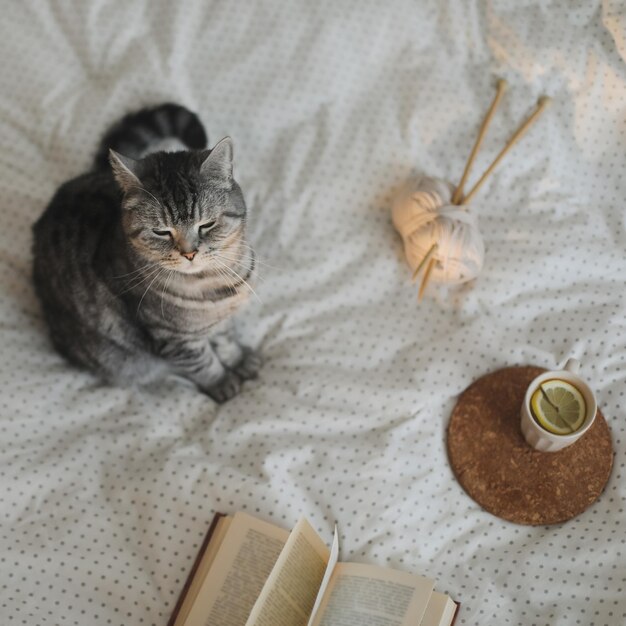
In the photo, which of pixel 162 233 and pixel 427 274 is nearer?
pixel 162 233

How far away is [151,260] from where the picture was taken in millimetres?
1228

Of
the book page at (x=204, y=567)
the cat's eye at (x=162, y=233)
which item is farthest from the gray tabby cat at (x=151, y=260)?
the book page at (x=204, y=567)

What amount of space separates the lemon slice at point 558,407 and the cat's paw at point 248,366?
0.61 metres

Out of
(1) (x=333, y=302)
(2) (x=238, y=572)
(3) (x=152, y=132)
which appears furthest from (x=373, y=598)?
(3) (x=152, y=132)

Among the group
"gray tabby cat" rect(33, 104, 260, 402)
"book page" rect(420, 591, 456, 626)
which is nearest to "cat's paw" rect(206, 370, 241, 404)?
"gray tabby cat" rect(33, 104, 260, 402)

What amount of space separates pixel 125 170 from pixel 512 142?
2.80 ft

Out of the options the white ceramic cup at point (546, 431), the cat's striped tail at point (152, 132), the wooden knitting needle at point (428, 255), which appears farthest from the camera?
the cat's striped tail at point (152, 132)

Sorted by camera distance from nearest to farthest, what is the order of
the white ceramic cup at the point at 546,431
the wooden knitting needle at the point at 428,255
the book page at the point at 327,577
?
1. the book page at the point at 327,577
2. the white ceramic cup at the point at 546,431
3. the wooden knitting needle at the point at 428,255

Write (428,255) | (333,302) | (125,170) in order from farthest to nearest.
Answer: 1. (333,302)
2. (428,255)
3. (125,170)

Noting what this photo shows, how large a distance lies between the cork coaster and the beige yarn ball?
26cm

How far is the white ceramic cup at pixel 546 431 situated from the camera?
1215 millimetres

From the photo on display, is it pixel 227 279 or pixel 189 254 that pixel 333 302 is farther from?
pixel 189 254

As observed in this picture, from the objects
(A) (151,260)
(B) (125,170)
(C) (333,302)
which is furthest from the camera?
(C) (333,302)

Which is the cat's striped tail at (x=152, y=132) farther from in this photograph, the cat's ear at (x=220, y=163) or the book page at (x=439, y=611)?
the book page at (x=439, y=611)
